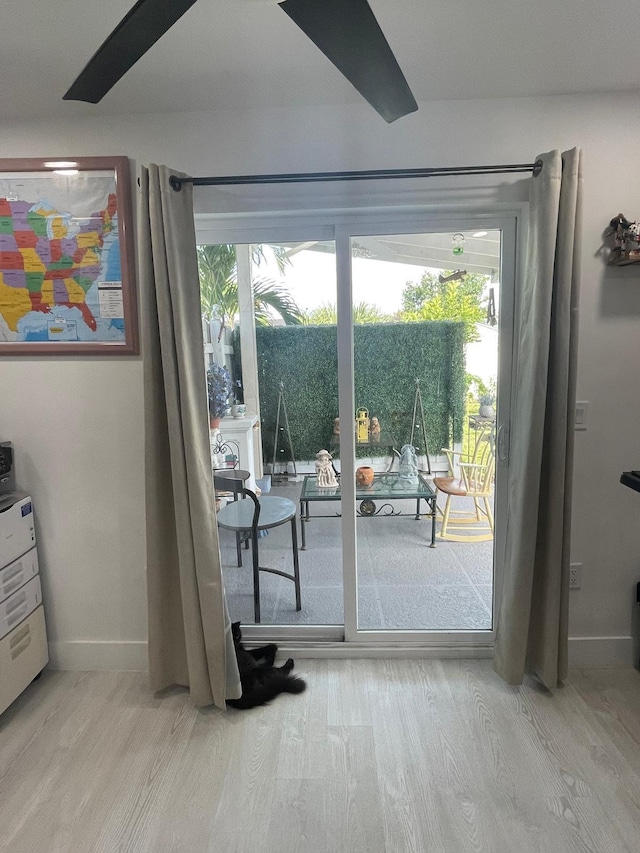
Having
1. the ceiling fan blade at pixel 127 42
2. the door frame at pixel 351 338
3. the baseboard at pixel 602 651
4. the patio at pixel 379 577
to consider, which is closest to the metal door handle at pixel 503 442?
the door frame at pixel 351 338

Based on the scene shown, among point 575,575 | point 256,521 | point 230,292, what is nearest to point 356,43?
point 230,292

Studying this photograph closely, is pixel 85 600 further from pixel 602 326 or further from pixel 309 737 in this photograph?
pixel 602 326

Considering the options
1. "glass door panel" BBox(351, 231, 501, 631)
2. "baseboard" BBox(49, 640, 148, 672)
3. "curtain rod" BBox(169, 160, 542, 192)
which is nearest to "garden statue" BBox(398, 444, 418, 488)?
"glass door panel" BBox(351, 231, 501, 631)

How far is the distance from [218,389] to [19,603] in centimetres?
125

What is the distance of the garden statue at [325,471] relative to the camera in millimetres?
2273

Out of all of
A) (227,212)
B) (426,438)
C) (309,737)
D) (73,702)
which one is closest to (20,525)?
(73,702)

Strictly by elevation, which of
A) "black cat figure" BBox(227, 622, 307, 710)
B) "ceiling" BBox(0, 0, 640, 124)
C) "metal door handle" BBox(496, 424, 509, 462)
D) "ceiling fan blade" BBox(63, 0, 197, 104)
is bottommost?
"black cat figure" BBox(227, 622, 307, 710)

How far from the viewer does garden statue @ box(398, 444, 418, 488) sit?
7.42 feet

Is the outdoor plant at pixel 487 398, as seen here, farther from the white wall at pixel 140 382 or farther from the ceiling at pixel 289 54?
the ceiling at pixel 289 54

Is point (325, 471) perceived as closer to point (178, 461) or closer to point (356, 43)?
point (178, 461)

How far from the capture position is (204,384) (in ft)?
6.30

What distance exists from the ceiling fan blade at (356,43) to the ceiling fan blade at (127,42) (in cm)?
25

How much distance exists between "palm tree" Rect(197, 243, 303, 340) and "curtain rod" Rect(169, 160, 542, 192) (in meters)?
0.34

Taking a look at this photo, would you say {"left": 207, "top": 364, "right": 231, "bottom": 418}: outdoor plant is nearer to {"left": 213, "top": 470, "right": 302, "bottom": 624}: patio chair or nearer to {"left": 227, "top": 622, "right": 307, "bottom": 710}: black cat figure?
{"left": 213, "top": 470, "right": 302, "bottom": 624}: patio chair
